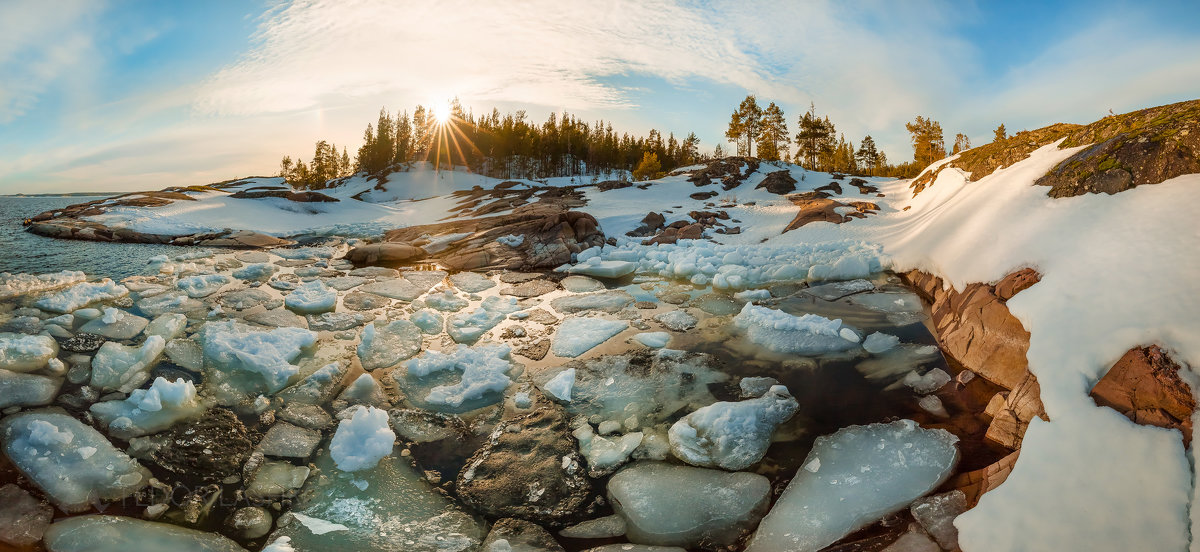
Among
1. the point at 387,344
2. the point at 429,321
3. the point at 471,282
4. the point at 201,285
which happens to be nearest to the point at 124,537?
the point at 387,344

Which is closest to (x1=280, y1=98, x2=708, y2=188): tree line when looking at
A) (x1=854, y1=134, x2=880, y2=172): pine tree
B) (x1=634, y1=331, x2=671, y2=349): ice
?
(x1=854, y1=134, x2=880, y2=172): pine tree

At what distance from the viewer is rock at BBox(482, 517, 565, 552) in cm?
338

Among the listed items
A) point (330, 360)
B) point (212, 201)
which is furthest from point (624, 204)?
point (212, 201)

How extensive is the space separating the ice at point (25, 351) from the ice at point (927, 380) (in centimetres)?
1151

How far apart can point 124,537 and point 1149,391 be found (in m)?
8.11

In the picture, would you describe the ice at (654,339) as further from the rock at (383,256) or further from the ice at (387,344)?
the rock at (383,256)

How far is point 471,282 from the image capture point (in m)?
12.7

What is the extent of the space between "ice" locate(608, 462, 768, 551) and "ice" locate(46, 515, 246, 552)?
3.04 m

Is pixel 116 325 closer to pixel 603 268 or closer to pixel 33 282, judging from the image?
pixel 33 282

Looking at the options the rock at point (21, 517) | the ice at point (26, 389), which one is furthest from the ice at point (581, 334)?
the ice at point (26, 389)

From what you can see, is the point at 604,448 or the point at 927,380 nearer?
the point at 604,448

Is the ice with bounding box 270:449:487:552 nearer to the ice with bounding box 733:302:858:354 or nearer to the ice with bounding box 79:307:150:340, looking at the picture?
the ice with bounding box 733:302:858:354

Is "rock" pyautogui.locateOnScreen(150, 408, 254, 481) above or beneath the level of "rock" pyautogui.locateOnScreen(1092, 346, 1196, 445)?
beneath

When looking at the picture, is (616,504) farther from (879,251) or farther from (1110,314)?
(879,251)
